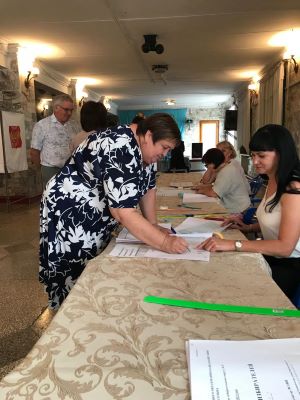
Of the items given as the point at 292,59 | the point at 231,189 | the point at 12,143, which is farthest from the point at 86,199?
the point at 292,59

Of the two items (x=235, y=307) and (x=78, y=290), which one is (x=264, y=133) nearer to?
(x=235, y=307)

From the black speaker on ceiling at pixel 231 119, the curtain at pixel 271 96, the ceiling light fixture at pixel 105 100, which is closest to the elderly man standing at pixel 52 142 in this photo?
the curtain at pixel 271 96

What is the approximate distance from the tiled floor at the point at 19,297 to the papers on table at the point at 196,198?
3.79 ft

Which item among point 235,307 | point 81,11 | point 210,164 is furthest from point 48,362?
point 81,11

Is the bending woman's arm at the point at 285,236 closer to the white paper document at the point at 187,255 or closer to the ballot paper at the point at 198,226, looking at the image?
the white paper document at the point at 187,255

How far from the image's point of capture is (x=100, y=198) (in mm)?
1438

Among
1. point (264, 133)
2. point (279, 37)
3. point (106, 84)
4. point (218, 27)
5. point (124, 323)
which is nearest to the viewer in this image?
point (124, 323)

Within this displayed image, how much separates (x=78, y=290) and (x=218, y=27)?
16.0ft

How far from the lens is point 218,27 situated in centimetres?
502

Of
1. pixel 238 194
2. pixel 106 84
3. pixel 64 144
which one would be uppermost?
pixel 106 84

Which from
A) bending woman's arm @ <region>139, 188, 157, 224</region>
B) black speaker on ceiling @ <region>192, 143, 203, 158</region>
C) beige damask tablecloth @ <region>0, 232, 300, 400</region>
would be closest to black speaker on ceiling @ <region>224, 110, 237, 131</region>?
black speaker on ceiling @ <region>192, 143, 203, 158</region>

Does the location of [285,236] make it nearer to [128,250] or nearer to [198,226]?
[198,226]

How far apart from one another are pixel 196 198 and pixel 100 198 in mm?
1251

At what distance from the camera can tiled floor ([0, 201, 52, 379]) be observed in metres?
2.02
